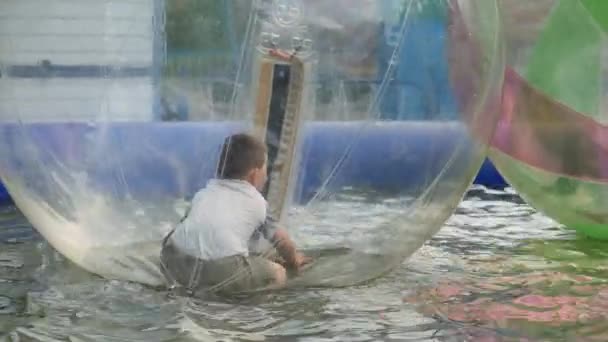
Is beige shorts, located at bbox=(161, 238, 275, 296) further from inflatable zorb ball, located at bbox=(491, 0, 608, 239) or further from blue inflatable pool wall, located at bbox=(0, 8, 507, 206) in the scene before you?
inflatable zorb ball, located at bbox=(491, 0, 608, 239)

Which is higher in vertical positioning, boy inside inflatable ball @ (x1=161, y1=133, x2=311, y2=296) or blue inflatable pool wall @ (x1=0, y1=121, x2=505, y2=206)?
blue inflatable pool wall @ (x1=0, y1=121, x2=505, y2=206)

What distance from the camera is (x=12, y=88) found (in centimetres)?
286

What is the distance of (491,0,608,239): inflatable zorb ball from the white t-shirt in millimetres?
1178

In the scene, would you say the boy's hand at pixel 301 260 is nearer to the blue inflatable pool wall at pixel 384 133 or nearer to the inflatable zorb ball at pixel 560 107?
the blue inflatable pool wall at pixel 384 133

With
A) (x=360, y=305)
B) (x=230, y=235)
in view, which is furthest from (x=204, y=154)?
(x=360, y=305)

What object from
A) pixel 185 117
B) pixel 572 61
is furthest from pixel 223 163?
pixel 572 61

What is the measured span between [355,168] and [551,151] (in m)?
1.05

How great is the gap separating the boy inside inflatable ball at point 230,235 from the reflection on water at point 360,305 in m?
0.06

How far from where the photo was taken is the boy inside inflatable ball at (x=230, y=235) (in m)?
2.64

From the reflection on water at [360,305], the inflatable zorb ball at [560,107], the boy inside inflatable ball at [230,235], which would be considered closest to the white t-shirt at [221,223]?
the boy inside inflatable ball at [230,235]

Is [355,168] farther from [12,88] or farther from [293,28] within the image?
[12,88]

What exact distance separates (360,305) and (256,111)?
53 cm

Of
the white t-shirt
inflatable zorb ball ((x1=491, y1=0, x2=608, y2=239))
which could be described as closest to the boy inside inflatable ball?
the white t-shirt

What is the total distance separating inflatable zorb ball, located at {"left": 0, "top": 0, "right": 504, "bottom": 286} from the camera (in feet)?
8.66
